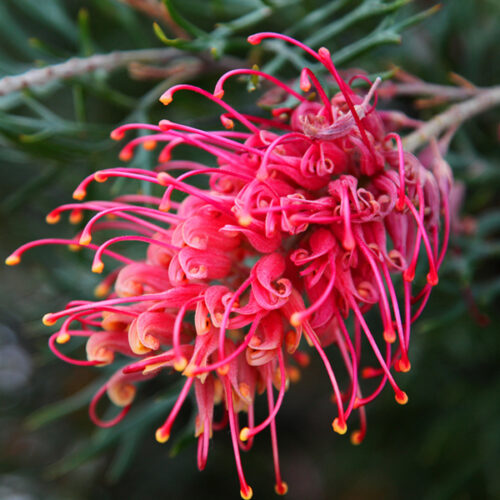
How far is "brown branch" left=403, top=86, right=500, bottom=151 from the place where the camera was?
70 centimetres

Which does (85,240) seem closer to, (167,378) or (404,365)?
(404,365)

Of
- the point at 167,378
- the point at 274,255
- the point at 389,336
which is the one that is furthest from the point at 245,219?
the point at 167,378

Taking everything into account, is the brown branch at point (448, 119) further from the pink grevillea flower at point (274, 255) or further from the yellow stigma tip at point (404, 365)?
the yellow stigma tip at point (404, 365)

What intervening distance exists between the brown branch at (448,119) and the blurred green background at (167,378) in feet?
0.41

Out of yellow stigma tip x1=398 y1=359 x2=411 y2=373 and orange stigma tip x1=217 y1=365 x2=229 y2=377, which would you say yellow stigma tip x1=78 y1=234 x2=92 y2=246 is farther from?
yellow stigma tip x1=398 y1=359 x2=411 y2=373

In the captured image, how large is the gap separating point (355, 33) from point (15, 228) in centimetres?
95

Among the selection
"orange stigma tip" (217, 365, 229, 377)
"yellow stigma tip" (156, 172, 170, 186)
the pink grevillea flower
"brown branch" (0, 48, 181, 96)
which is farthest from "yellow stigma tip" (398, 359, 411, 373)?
"brown branch" (0, 48, 181, 96)

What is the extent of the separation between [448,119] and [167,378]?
3.43 feet

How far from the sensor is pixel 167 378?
1478 mm

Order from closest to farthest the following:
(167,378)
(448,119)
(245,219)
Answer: (245,219), (448,119), (167,378)

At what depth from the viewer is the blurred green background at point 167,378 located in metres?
0.90

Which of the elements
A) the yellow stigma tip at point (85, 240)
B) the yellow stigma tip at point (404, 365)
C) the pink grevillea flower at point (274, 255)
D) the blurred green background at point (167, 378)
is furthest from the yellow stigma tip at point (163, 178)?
the yellow stigma tip at point (404, 365)

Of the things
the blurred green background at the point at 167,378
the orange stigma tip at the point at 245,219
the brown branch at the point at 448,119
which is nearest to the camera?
the orange stigma tip at the point at 245,219

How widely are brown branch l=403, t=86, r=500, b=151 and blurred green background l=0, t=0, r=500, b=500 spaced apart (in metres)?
0.13
